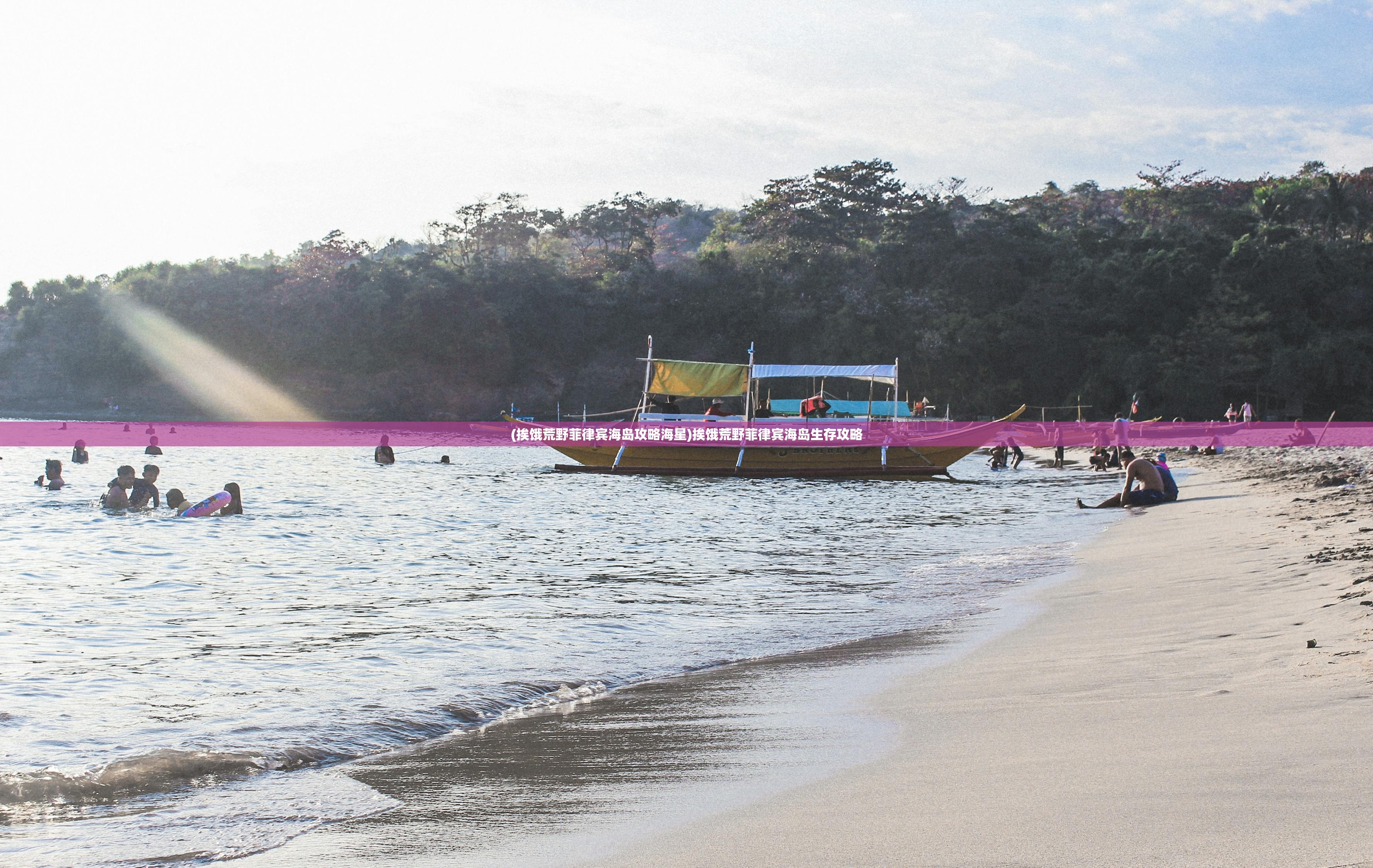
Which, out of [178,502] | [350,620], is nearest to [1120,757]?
[350,620]

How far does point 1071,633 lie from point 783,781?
3.88 m

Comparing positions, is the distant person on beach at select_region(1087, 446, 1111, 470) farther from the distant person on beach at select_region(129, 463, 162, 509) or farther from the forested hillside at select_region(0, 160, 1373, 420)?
the forested hillside at select_region(0, 160, 1373, 420)

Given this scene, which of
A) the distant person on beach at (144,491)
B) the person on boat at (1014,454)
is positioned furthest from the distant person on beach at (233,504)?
the person on boat at (1014,454)

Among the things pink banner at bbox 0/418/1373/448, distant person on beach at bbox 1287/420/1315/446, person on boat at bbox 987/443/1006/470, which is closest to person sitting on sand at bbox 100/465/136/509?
pink banner at bbox 0/418/1373/448

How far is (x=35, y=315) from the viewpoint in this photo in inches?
2980

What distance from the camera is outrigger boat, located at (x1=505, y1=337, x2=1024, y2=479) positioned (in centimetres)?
2791

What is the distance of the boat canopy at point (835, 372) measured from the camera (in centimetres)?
2880

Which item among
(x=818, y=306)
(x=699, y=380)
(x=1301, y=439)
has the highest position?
(x=818, y=306)

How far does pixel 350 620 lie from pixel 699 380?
2062 centimetres

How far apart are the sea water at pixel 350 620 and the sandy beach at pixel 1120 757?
1.60m

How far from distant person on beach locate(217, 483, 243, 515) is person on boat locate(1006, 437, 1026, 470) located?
75.6ft

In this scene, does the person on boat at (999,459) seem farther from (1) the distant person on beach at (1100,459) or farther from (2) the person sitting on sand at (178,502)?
(2) the person sitting on sand at (178,502)

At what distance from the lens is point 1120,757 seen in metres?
4.03

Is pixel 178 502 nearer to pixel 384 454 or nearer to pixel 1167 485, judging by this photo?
pixel 384 454
